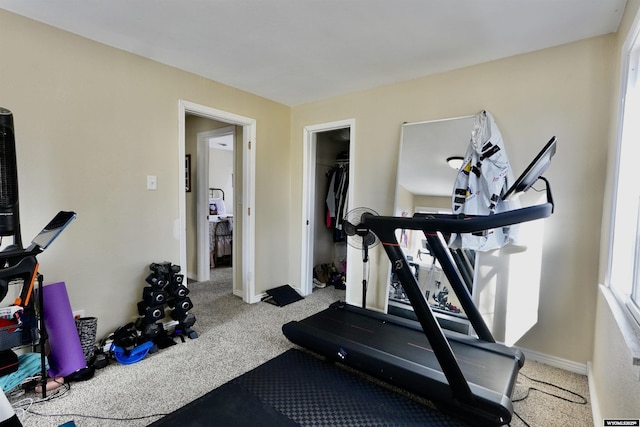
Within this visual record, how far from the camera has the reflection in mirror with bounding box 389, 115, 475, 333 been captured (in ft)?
8.44

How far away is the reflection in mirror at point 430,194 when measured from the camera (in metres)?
2.57

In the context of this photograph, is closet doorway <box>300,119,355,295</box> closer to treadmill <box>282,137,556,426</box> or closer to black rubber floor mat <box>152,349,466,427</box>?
treadmill <box>282,137,556,426</box>

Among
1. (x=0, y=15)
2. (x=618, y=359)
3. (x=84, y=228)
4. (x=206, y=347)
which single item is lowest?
(x=206, y=347)

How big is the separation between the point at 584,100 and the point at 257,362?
2.94 meters

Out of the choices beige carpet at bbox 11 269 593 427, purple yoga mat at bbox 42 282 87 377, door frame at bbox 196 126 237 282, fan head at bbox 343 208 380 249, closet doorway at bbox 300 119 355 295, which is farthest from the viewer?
door frame at bbox 196 126 237 282

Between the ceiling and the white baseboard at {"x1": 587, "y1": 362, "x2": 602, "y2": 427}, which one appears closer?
the white baseboard at {"x1": 587, "y1": 362, "x2": 602, "y2": 427}

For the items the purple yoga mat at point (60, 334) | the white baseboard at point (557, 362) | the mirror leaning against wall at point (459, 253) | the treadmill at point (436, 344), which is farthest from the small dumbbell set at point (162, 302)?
the white baseboard at point (557, 362)

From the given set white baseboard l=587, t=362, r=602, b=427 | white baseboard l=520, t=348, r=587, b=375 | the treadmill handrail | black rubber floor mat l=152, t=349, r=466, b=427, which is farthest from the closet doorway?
white baseboard l=587, t=362, r=602, b=427

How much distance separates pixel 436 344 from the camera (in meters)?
1.61

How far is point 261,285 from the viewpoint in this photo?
3.57m

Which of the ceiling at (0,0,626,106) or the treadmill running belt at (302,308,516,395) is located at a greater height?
the ceiling at (0,0,626,106)

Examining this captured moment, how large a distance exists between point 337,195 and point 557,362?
2.82m

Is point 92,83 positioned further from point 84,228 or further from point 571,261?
point 571,261

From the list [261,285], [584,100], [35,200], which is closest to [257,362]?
[261,285]
